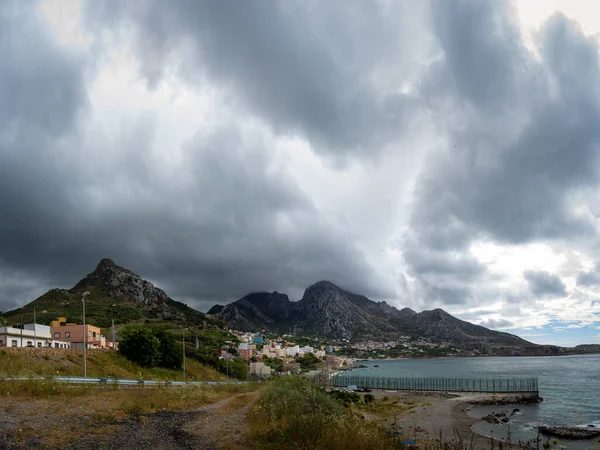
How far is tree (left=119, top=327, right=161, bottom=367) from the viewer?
52812 millimetres

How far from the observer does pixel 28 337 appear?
61.3 meters

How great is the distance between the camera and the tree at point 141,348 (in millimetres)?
52812

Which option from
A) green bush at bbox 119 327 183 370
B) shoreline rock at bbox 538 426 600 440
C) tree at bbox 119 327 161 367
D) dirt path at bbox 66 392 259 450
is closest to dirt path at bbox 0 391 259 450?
dirt path at bbox 66 392 259 450

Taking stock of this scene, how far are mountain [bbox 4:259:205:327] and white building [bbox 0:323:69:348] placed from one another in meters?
56.0

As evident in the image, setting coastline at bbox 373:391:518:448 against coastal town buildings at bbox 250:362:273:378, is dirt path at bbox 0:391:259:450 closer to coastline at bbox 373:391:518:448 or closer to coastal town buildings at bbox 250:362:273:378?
coastline at bbox 373:391:518:448

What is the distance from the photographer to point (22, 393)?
20.3m

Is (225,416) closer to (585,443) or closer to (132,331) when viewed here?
(585,443)

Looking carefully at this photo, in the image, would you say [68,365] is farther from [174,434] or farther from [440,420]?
[440,420]

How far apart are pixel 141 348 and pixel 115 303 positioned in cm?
Result: 12109

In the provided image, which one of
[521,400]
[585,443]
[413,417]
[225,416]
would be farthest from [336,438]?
[521,400]

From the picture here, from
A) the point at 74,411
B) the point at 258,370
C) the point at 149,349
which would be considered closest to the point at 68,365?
the point at 149,349

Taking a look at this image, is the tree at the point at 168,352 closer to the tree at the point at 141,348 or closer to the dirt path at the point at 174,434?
the tree at the point at 141,348

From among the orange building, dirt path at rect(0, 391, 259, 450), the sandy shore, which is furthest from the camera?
the orange building

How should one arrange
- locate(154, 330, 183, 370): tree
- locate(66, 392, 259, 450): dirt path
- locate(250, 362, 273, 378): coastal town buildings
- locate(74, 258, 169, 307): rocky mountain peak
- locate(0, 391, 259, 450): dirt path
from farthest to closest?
locate(74, 258, 169, 307): rocky mountain peak, locate(250, 362, 273, 378): coastal town buildings, locate(154, 330, 183, 370): tree, locate(66, 392, 259, 450): dirt path, locate(0, 391, 259, 450): dirt path
